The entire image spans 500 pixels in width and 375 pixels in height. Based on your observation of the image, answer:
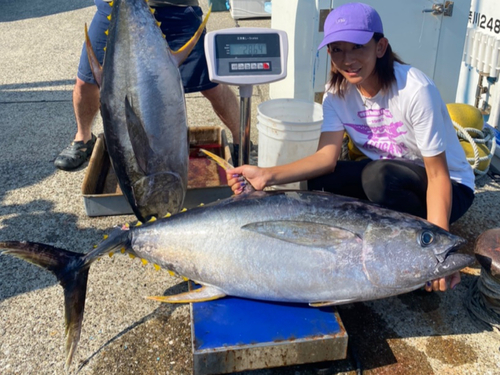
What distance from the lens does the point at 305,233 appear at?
1.79 meters

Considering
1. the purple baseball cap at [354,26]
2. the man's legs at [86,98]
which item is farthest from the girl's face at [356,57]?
the man's legs at [86,98]

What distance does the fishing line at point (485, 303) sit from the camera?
194cm

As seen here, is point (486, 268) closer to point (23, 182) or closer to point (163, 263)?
point (163, 263)

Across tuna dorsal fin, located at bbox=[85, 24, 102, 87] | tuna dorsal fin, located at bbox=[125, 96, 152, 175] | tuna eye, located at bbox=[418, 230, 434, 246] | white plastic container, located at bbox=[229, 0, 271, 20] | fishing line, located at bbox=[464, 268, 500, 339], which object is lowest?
fishing line, located at bbox=[464, 268, 500, 339]

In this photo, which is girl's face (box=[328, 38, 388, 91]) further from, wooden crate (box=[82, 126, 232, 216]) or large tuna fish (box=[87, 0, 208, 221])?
wooden crate (box=[82, 126, 232, 216])

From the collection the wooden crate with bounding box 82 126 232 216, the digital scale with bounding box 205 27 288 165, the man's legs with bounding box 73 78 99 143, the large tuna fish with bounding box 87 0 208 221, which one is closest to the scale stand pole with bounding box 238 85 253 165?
the digital scale with bounding box 205 27 288 165

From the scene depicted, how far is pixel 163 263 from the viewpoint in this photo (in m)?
1.94

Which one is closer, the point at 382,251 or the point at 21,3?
the point at 382,251

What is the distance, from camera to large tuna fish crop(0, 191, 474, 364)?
171cm

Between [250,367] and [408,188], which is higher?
[408,188]

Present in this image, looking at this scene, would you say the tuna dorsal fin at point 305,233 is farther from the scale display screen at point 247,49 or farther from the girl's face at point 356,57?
the scale display screen at point 247,49

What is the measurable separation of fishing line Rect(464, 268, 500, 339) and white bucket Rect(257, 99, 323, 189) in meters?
1.24

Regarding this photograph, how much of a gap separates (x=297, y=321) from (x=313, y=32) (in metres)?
2.36

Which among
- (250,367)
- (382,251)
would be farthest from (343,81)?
(250,367)
